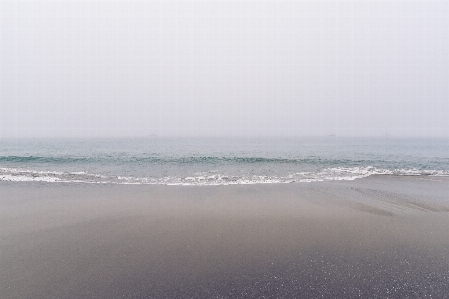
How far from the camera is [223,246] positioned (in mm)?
5609

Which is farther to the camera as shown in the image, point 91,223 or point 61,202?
point 61,202

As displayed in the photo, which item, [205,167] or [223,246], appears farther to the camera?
[205,167]

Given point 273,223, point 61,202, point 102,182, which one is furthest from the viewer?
point 102,182

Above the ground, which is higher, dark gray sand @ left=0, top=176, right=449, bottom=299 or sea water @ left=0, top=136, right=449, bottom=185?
sea water @ left=0, top=136, right=449, bottom=185

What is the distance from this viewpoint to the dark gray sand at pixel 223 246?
399cm

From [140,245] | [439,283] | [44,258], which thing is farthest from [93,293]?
[439,283]

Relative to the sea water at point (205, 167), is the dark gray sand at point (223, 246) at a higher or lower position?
lower

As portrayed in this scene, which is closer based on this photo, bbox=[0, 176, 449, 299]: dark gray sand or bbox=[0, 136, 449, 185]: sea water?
bbox=[0, 176, 449, 299]: dark gray sand

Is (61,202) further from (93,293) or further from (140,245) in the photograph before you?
(93,293)

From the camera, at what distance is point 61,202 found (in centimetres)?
962

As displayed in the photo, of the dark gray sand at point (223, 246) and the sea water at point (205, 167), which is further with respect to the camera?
the sea water at point (205, 167)

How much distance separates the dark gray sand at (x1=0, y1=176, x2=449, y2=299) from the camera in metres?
3.99

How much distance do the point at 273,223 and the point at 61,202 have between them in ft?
31.4

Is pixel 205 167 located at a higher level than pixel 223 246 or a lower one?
higher
